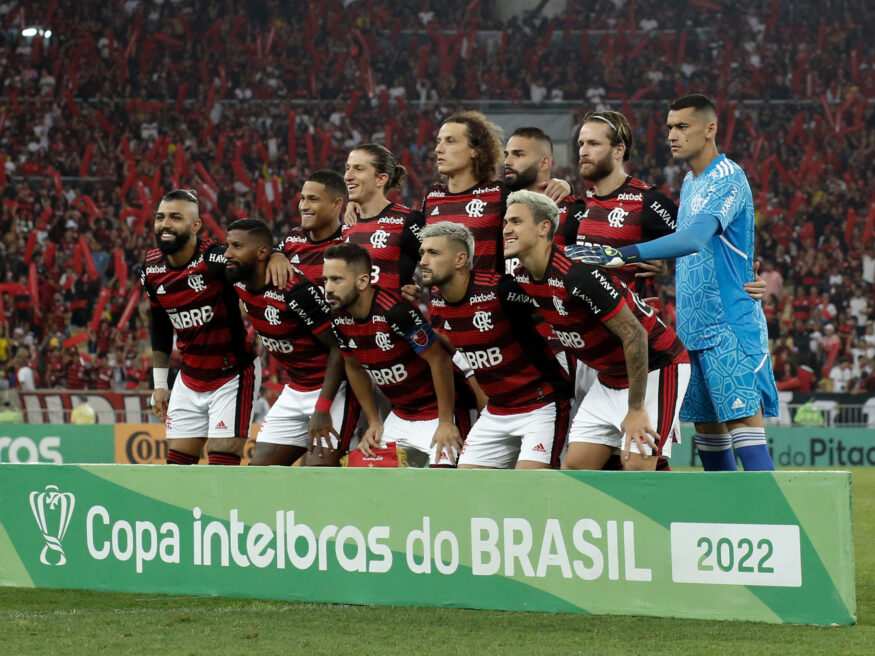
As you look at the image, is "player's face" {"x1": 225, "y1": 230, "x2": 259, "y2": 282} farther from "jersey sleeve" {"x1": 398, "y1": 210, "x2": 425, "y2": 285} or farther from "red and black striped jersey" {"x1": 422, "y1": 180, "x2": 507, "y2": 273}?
"red and black striped jersey" {"x1": 422, "y1": 180, "x2": 507, "y2": 273}

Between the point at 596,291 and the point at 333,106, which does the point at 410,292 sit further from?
the point at 333,106

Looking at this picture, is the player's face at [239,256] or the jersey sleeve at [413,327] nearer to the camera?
the jersey sleeve at [413,327]

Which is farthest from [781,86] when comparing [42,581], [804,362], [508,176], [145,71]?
[42,581]

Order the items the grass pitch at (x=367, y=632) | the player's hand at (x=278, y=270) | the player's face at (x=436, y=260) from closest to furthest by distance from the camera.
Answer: the grass pitch at (x=367, y=632) < the player's face at (x=436, y=260) < the player's hand at (x=278, y=270)

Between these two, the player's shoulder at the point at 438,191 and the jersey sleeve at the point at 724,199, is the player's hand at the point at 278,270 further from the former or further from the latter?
the jersey sleeve at the point at 724,199

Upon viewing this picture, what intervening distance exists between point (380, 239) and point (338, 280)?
0.51 m

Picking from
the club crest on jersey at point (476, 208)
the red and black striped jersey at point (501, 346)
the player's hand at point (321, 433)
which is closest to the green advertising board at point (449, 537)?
the red and black striped jersey at point (501, 346)

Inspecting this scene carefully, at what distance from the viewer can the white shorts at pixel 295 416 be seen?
7027 mm

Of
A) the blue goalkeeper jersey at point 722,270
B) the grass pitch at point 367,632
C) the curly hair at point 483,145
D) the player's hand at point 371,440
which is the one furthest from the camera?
the player's hand at point 371,440

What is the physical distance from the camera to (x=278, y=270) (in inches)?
274

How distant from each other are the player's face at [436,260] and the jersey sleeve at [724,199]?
124 centimetres

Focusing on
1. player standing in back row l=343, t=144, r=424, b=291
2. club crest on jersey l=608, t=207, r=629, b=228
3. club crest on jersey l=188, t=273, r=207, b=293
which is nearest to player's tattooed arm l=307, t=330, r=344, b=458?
player standing in back row l=343, t=144, r=424, b=291

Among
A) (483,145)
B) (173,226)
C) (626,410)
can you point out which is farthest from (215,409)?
(626,410)

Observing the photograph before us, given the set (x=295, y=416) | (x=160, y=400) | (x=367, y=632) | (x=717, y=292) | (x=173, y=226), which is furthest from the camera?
(x=160, y=400)
